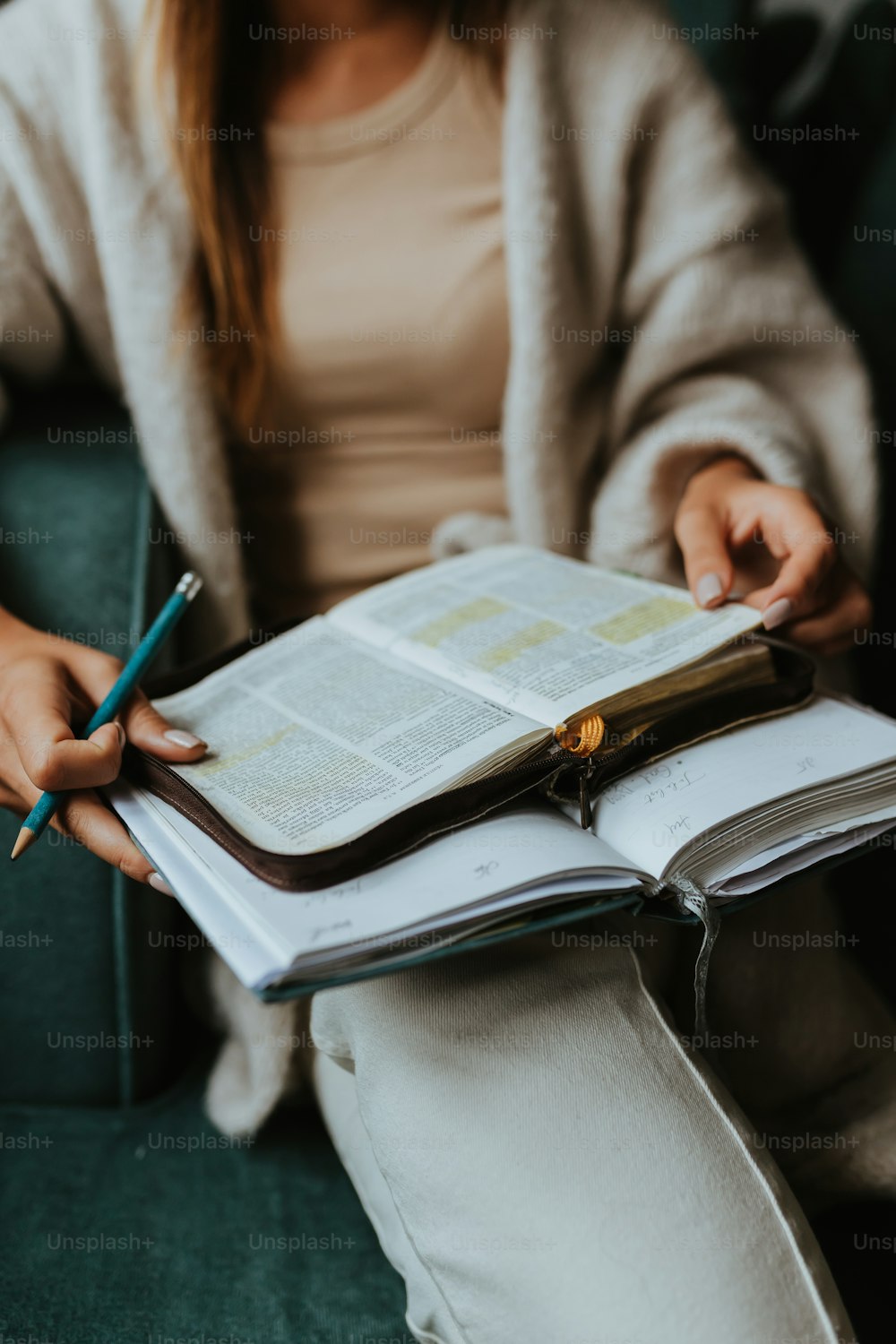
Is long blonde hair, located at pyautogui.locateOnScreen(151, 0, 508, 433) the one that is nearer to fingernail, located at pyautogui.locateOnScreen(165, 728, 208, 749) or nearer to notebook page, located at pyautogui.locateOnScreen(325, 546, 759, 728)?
notebook page, located at pyautogui.locateOnScreen(325, 546, 759, 728)

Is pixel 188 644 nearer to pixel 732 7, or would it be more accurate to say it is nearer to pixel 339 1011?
pixel 339 1011

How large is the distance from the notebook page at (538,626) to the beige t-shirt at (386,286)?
218 mm

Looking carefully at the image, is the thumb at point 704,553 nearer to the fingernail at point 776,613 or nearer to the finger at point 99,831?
the fingernail at point 776,613

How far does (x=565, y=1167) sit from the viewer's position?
0.47 metres

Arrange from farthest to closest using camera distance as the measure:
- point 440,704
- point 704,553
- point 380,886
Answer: point 704,553 → point 440,704 → point 380,886

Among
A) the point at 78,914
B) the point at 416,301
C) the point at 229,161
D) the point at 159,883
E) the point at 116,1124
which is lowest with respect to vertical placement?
the point at 116,1124

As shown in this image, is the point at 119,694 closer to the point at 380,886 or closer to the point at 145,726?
the point at 145,726

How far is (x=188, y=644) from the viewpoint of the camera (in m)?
0.85

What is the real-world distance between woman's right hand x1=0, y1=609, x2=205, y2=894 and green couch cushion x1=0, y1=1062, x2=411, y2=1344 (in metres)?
0.25

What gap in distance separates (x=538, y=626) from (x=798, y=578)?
169 mm

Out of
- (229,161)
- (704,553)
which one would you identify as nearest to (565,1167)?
(704,553)

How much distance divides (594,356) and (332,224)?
0.82 ft

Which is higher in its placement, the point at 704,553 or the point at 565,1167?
the point at 704,553

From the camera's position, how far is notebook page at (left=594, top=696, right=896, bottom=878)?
48 centimetres
